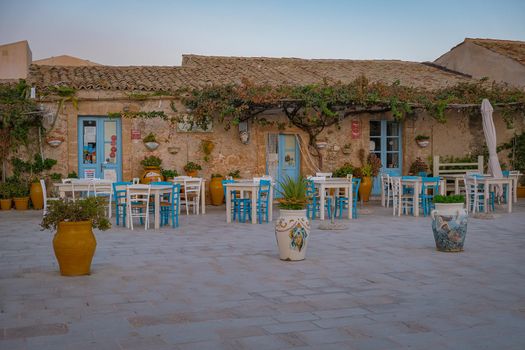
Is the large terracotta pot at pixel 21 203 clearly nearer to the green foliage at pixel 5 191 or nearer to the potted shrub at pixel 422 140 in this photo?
the green foliage at pixel 5 191

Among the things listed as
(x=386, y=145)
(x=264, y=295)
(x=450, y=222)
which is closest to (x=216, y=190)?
(x=386, y=145)

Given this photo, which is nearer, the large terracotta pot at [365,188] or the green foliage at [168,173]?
the green foliage at [168,173]

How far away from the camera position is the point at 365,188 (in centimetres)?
1370

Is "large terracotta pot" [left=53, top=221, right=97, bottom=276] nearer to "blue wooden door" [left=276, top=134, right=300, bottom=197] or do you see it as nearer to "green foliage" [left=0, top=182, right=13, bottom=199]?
"green foliage" [left=0, top=182, right=13, bottom=199]

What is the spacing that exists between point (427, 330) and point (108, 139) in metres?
10.5

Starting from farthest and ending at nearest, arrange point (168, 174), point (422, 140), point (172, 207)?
point (422, 140)
point (168, 174)
point (172, 207)

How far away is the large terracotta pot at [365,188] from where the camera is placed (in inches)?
538

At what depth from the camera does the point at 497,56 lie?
1603 centimetres

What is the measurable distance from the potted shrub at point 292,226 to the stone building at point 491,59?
11393mm

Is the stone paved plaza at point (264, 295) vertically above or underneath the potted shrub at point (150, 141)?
underneath

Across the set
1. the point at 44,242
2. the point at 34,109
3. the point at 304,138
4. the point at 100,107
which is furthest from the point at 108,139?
the point at 44,242

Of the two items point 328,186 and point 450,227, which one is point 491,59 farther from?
point 450,227

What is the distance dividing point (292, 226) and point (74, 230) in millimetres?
2180

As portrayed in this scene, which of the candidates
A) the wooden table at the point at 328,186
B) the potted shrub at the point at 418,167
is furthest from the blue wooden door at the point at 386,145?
the wooden table at the point at 328,186
